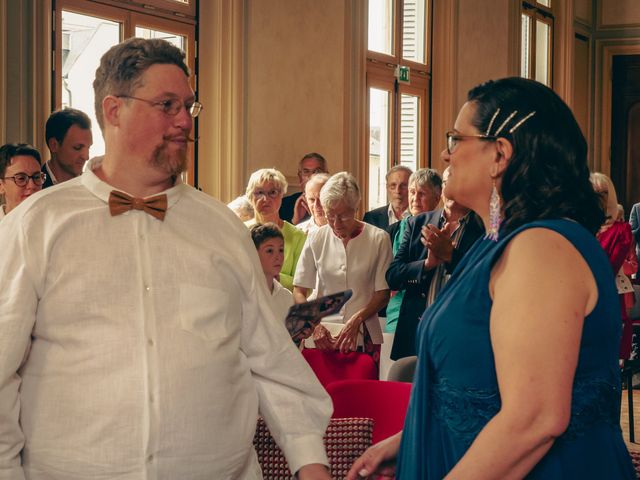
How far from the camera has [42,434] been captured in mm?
1834

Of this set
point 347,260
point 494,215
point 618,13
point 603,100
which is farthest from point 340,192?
point 618,13

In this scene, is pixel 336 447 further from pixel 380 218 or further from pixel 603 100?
pixel 603 100

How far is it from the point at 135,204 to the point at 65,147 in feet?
8.82

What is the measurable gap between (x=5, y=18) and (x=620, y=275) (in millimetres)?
4220

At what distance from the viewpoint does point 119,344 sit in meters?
1.85

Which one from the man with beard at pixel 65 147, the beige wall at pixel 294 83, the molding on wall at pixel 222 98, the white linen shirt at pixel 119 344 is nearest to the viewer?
the white linen shirt at pixel 119 344

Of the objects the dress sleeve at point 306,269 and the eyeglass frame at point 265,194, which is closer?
the dress sleeve at point 306,269

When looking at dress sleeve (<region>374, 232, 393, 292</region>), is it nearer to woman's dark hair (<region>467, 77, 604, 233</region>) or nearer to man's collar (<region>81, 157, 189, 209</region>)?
man's collar (<region>81, 157, 189, 209</region>)

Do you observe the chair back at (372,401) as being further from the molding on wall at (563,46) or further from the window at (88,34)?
the molding on wall at (563,46)

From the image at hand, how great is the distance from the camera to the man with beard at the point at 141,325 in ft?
6.00

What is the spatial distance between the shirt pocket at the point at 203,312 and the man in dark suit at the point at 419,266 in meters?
2.62

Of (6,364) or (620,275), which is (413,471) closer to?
(6,364)

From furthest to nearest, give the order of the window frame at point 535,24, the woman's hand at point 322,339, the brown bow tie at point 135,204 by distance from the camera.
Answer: the window frame at point 535,24 → the woman's hand at point 322,339 → the brown bow tie at point 135,204

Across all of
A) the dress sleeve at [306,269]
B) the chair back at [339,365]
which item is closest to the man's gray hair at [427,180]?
the dress sleeve at [306,269]
